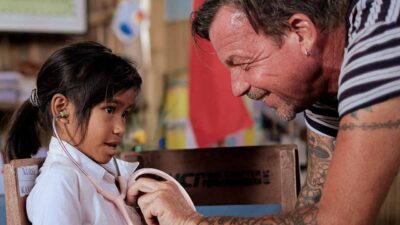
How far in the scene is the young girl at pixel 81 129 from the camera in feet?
3.92

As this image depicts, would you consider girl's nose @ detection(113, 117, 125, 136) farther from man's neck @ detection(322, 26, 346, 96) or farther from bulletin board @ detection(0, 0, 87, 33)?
bulletin board @ detection(0, 0, 87, 33)

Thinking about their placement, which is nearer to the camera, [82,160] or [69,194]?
[69,194]

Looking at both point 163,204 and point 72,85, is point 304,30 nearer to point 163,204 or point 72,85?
point 163,204

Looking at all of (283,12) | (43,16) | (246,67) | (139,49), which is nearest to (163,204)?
(246,67)

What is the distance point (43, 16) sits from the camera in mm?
3924

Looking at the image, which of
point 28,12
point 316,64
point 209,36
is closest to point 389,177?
point 316,64

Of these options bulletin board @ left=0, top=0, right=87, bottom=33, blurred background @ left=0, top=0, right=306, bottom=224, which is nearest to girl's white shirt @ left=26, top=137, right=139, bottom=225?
blurred background @ left=0, top=0, right=306, bottom=224

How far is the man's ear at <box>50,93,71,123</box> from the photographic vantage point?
1301 millimetres

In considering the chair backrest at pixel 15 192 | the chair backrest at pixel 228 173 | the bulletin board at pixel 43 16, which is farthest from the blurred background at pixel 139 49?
the chair backrest at pixel 15 192

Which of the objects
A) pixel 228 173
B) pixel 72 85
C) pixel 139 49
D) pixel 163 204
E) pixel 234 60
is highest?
pixel 234 60

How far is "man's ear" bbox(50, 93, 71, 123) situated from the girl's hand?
0.69ft

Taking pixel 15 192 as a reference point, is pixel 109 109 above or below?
above

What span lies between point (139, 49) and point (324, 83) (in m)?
3.27

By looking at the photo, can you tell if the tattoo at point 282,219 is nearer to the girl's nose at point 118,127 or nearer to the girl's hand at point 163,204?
the girl's hand at point 163,204
